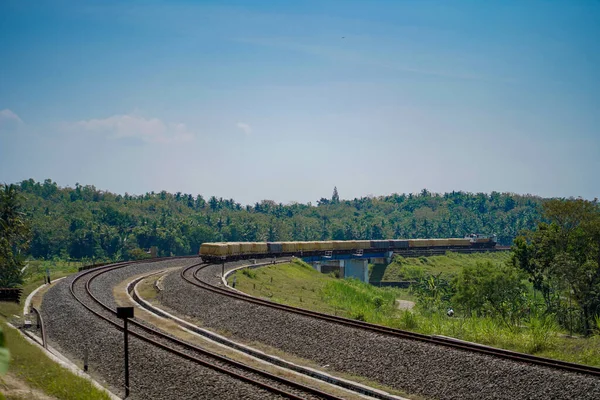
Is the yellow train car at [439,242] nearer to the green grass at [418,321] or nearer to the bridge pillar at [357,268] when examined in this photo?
the bridge pillar at [357,268]

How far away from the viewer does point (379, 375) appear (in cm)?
2159

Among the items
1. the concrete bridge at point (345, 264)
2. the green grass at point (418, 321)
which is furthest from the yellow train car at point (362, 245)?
the green grass at point (418, 321)

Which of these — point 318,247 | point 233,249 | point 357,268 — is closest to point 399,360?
point 233,249

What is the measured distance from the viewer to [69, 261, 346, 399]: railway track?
18.5 meters

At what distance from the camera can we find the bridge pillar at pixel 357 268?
9538 cm

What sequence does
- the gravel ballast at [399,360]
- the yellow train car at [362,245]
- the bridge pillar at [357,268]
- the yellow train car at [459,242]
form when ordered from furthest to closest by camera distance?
the yellow train car at [459,242] < the yellow train car at [362,245] < the bridge pillar at [357,268] < the gravel ballast at [399,360]

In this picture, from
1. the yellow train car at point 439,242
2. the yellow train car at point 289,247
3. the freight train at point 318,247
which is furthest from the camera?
the yellow train car at point 439,242

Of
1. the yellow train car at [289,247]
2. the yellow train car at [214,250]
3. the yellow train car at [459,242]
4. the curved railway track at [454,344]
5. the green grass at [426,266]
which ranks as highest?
the yellow train car at [214,250]

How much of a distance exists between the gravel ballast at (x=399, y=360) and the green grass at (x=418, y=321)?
4536mm

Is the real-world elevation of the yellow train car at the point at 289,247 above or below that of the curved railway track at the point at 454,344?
above

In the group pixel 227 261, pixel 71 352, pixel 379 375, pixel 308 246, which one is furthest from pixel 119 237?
pixel 379 375

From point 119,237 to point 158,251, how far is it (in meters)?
10.1

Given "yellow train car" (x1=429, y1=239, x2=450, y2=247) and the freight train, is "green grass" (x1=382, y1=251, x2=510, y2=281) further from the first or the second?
"yellow train car" (x1=429, y1=239, x2=450, y2=247)

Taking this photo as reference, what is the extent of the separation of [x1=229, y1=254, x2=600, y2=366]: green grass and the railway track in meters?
10.7
